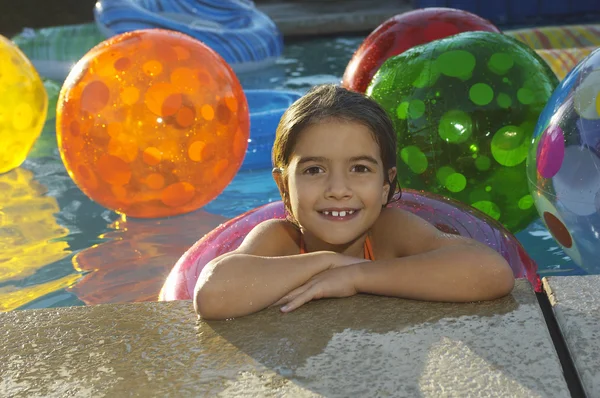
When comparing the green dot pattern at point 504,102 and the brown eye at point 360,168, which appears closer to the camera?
the brown eye at point 360,168

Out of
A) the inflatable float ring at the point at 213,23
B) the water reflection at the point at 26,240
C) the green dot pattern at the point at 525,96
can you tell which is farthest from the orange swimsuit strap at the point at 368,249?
the inflatable float ring at the point at 213,23

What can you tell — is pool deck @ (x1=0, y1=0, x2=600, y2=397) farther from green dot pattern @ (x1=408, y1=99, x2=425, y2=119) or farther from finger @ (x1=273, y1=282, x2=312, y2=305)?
green dot pattern @ (x1=408, y1=99, x2=425, y2=119)

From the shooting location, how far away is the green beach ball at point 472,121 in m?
3.49

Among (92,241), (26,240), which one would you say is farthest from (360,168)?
(26,240)

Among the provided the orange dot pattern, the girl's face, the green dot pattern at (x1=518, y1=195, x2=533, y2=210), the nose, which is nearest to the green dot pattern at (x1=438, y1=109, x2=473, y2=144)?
the green dot pattern at (x1=518, y1=195, x2=533, y2=210)

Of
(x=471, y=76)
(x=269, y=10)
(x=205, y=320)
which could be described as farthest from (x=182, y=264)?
(x=269, y=10)

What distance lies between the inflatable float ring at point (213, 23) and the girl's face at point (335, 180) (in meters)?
6.45

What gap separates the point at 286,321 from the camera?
183 cm

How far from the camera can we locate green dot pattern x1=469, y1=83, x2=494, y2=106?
3.48 m

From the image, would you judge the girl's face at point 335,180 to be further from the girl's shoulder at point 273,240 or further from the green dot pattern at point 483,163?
the green dot pattern at point 483,163

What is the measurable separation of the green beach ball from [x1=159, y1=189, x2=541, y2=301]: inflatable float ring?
24.4 inches

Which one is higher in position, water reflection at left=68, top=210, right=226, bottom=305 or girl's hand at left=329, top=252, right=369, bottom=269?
girl's hand at left=329, top=252, right=369, bottom=269

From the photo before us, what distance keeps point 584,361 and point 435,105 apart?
6.83 ft

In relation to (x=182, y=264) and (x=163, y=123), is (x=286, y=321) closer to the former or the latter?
(x=182, y=264)
